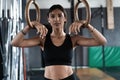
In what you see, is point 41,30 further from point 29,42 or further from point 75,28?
point 75,28

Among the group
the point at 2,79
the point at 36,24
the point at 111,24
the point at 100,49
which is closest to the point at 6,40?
the point at 2,79

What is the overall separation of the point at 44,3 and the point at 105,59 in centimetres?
285

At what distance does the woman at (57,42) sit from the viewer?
2.17 metres

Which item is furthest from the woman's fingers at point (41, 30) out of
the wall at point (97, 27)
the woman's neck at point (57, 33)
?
the wall at point (97, 27)

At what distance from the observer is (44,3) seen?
834 cm

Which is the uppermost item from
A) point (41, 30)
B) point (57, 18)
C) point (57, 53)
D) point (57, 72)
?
point (57, 18)

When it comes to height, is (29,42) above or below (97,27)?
below

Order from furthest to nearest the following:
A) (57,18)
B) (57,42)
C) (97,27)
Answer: (97,27) → (57,42) → (57,18)

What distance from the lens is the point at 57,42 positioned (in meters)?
2.24

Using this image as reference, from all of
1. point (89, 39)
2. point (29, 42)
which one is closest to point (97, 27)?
point (89, 39)

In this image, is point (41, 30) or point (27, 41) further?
point (27, 41)

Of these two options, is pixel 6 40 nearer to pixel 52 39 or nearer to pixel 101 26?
pixel 52 39

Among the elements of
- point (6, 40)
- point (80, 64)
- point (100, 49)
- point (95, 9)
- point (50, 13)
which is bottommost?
point (80, 64)

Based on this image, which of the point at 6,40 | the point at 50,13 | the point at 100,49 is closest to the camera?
the point at 50,13
